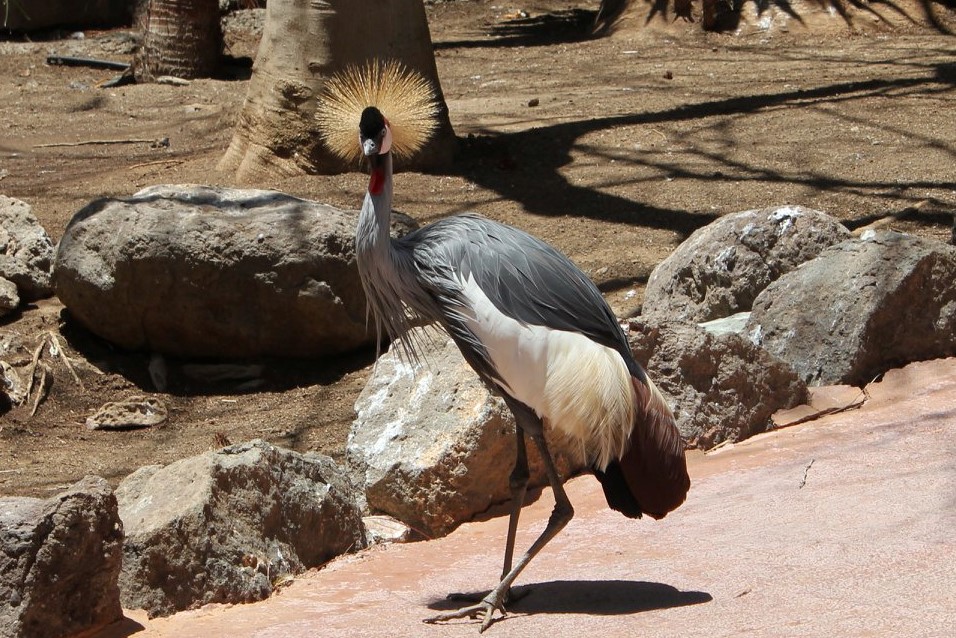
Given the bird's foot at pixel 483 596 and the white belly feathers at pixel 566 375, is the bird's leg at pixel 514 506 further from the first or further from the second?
the white belly feathers at pixel 566 375

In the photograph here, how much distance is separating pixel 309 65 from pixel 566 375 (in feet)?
18.5

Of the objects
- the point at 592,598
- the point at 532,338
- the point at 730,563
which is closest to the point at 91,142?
the point at 532,338

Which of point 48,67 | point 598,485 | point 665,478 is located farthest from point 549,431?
point 48,67

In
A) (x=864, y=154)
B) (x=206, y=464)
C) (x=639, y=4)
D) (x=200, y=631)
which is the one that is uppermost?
(x=639, y=4)

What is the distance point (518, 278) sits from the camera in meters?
3.89

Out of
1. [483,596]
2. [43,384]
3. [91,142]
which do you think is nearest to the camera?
[483,596]

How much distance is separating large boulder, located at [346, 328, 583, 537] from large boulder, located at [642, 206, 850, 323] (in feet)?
5.16

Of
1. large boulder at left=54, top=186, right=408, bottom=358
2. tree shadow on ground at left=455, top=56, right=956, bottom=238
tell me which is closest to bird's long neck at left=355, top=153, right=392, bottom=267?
large boulder at left=54, top=186, right=408, bottom=358

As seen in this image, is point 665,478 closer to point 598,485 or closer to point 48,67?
point 598,485

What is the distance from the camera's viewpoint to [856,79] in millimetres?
10875

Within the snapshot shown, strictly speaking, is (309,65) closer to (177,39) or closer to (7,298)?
(7,298)

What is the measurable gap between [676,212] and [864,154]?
179 cm

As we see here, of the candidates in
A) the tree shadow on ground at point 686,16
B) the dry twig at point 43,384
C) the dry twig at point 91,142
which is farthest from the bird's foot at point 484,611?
the tree shadow on ground at point 686,16

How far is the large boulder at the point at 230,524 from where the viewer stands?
4105 mm
